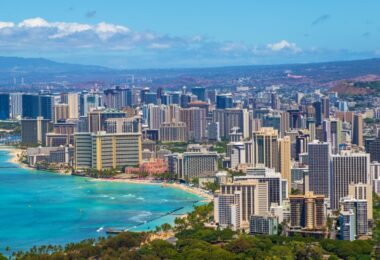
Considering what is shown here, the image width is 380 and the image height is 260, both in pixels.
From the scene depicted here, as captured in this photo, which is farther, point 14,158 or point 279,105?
point 279,105

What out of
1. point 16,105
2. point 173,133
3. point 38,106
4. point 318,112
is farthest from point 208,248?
point 16,105

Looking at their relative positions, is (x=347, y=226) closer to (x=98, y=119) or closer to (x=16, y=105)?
(x=98, y=119)

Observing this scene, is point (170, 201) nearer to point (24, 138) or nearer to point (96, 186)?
point (96, 186)

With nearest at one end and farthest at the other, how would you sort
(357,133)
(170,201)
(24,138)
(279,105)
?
(170,201), (357,133), (24,138), (279,105)

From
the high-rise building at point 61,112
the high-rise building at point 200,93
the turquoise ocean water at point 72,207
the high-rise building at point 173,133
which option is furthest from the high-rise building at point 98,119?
the high-rise building at point 200,93

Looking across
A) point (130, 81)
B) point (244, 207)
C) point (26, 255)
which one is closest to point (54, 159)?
point (244, 207)

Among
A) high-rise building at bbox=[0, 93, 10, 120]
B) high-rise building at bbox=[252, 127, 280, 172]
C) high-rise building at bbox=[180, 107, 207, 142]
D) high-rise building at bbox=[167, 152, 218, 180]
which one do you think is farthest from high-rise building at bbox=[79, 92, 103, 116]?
high-rise building at bbox=[252, 127, 280, 172]
